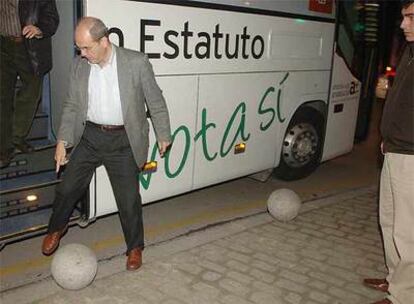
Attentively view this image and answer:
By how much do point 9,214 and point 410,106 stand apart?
10.5 ft

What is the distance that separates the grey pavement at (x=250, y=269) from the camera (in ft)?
12.2

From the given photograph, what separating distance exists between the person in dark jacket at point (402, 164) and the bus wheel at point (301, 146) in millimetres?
2632

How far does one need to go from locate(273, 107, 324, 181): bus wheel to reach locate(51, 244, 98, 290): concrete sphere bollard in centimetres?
328

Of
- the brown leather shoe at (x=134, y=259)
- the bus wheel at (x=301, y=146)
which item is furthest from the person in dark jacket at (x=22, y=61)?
the bus wheel at (x=301, y=146)

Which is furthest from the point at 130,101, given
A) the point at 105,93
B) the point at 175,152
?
the point at 175,152

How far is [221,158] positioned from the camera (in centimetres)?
529

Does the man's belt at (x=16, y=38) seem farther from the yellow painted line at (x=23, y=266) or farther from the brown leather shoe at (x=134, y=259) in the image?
the brown leather shoe at (x=134, y=259)

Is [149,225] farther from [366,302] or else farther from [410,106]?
[410,106]

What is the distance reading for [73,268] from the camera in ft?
11.8

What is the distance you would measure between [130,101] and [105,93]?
0.19 meters

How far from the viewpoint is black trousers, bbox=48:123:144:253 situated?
383cm

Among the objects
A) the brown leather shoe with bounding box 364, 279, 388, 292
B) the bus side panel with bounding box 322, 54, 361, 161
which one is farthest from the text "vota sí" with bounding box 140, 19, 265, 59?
the brown leather shoe with bounding box 364, 279, 388, 292

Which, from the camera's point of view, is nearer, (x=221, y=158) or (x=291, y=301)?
(x=291, y=301)

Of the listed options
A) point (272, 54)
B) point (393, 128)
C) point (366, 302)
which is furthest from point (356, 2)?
point (366, 302)
